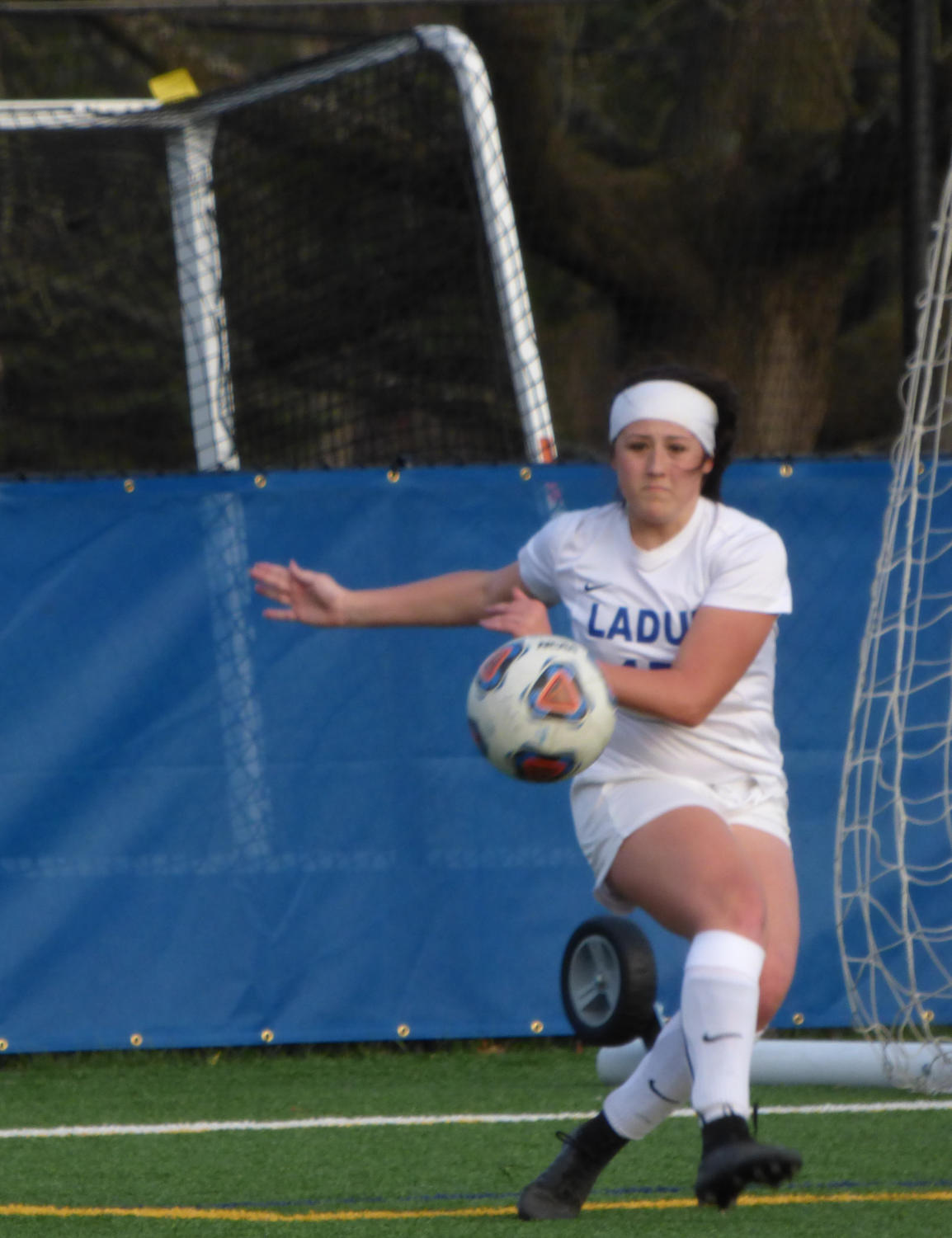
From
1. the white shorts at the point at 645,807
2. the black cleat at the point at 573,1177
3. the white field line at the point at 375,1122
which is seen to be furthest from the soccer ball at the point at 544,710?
the white field line at the point at 375,1122

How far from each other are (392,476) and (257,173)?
8.13 feet

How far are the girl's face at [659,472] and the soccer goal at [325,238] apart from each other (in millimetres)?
2980

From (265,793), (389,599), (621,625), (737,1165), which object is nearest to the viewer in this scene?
(737,1165)

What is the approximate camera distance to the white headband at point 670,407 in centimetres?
394

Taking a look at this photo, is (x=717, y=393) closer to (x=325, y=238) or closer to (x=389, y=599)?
(x=389, y=599)

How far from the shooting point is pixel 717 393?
4.07 metres

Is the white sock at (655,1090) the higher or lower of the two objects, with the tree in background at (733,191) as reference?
lower

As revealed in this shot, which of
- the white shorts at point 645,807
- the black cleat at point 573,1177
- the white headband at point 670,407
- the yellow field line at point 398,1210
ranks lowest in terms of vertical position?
the yellow field line at point 398,1210

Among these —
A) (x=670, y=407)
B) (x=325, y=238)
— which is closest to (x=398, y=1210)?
(x=670, y=407)

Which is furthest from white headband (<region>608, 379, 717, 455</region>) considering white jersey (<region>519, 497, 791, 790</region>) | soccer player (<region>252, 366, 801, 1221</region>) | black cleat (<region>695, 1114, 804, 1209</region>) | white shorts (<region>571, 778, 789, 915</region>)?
black cleat (<region>695, 1114, 804, 1209</region>)

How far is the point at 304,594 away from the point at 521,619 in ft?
2.35

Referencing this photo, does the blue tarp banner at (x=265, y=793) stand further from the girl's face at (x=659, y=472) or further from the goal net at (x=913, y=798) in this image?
the girl's face at (x=659, y=472)

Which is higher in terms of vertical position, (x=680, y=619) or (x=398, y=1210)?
(x=680, y=619)

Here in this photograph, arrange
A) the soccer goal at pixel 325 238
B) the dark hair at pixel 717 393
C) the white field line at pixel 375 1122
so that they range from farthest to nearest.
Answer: the soccer goal at pixel 325 238 → the white field line at pixel 375 1122 → the dark hair at pixel 717 393
